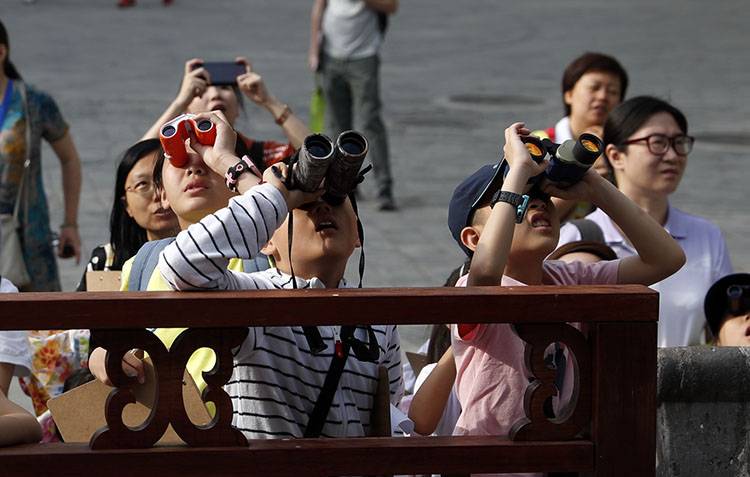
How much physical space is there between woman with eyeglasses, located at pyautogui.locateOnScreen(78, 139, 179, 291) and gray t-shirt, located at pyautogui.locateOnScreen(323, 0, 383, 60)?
672 centimetres

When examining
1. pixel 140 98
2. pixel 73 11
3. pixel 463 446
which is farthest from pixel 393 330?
pixel 73 11

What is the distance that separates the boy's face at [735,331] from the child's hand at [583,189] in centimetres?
171

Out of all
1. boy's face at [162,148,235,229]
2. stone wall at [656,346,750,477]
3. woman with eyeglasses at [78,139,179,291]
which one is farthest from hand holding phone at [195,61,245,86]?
stone wall at [656,346,750,477]

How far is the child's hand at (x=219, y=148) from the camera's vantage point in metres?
3.99

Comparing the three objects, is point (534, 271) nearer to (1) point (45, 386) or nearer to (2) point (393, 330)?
(2) point (393, 330)

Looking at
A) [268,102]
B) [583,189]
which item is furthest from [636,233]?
[268,102]

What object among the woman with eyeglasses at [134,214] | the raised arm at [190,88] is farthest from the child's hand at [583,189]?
the raised arm at [190,88]

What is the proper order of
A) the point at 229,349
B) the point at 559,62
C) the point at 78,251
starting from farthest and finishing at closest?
the point at 559,62
the point at 78,251
the point at 229,349

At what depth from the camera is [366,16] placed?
12.7 meters

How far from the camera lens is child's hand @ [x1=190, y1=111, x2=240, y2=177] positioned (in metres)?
3.99

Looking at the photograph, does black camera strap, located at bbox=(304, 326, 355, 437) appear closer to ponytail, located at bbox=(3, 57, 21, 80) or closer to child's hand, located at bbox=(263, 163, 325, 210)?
child's hand, located at bbox=(263, 163, 325, 210)

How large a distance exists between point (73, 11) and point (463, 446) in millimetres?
22548

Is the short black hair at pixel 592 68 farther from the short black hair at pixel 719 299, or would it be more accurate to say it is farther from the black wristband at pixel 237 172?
the black wristband at pixel 237 172

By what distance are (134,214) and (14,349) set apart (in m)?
0.76
